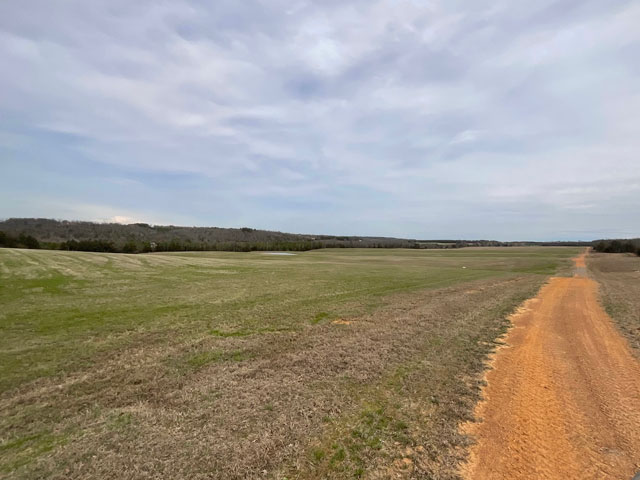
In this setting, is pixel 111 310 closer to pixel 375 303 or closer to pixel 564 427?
pixel 375 303

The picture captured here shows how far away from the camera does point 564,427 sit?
471 centimetres

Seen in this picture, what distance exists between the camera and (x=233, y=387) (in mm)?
6000

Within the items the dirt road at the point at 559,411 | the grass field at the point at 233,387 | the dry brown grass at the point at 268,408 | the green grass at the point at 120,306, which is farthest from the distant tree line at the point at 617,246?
the dry brown grass at the point at 268,408

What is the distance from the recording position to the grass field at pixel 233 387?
3.92m

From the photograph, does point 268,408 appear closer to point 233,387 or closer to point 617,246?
point 233,387

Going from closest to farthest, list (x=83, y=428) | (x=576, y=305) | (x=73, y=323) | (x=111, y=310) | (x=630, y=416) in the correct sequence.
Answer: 1. (x=83, y=428)
2. (x=630, y=416)
3. (x=73, y=323)
4. (x=111, y=310)
5. (x=576, y=305)

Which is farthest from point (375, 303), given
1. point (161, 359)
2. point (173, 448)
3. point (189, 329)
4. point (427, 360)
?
point (173, 448)

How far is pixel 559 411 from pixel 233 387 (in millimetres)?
6098

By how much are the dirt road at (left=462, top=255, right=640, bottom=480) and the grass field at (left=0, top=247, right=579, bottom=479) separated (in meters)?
0.48

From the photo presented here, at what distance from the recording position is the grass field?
392 centimetres

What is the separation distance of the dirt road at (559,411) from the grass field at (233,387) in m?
0.48

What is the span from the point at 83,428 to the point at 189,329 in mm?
5473

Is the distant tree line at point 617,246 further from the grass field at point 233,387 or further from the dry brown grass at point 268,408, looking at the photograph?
the dry brown grass at point 268,408

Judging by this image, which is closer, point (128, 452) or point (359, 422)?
point (128, 452)
